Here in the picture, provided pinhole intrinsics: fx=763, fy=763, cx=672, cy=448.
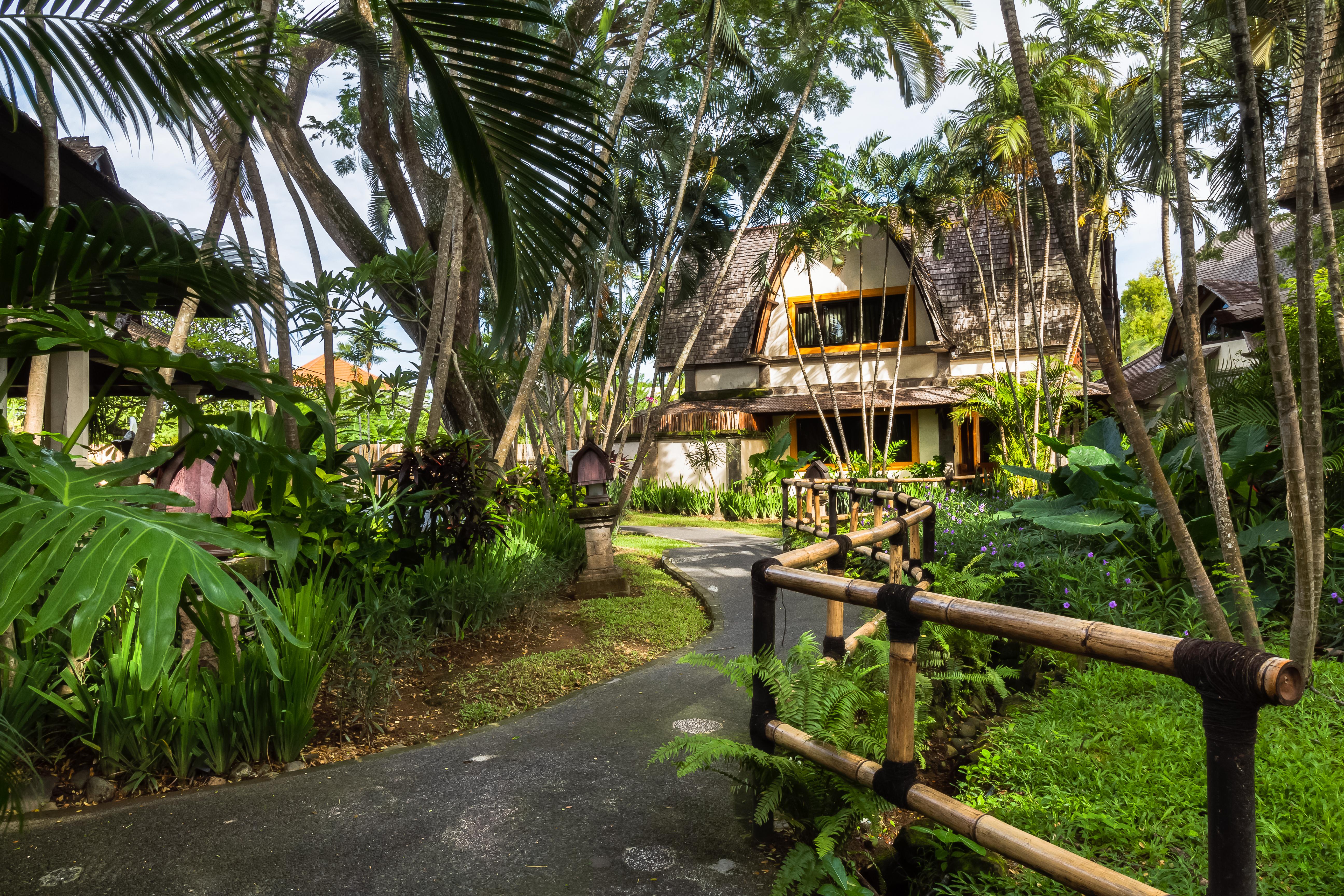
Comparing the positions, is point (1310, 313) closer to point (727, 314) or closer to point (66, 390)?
point (66, 390)

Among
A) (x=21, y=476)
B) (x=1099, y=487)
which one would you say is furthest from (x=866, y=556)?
(x=21, y=476)

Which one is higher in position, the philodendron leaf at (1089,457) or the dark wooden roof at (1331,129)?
the dark wooden roof at (1331,129)

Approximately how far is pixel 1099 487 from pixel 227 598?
5.94 m

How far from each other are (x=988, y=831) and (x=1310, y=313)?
2.09 meters

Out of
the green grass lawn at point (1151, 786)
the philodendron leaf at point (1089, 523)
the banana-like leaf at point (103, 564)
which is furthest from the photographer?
the philodendron leaf at point (1089, 523)

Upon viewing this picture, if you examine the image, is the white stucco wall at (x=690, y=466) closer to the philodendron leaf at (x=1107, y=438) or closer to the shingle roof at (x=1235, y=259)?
the shingle roof at (x=1235, y=259)

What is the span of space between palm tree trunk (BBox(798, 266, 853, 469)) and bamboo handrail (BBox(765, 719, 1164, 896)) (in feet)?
36.3

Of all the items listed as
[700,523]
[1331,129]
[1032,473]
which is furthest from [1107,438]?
[700,523]

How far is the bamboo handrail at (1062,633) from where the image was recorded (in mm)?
1346

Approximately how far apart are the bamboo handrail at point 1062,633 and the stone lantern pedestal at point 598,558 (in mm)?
4446

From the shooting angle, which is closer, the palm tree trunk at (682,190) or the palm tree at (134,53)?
the palm tree at (134,53)

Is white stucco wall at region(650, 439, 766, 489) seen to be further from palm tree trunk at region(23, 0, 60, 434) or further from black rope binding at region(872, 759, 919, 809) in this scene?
black rope binding at region(872, 759, 919, 809)

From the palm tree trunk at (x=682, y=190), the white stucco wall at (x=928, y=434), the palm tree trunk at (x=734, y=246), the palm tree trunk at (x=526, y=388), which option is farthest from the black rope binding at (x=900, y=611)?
the white stucco wall at (x=928, y=434)

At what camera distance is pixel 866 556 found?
6.59m
